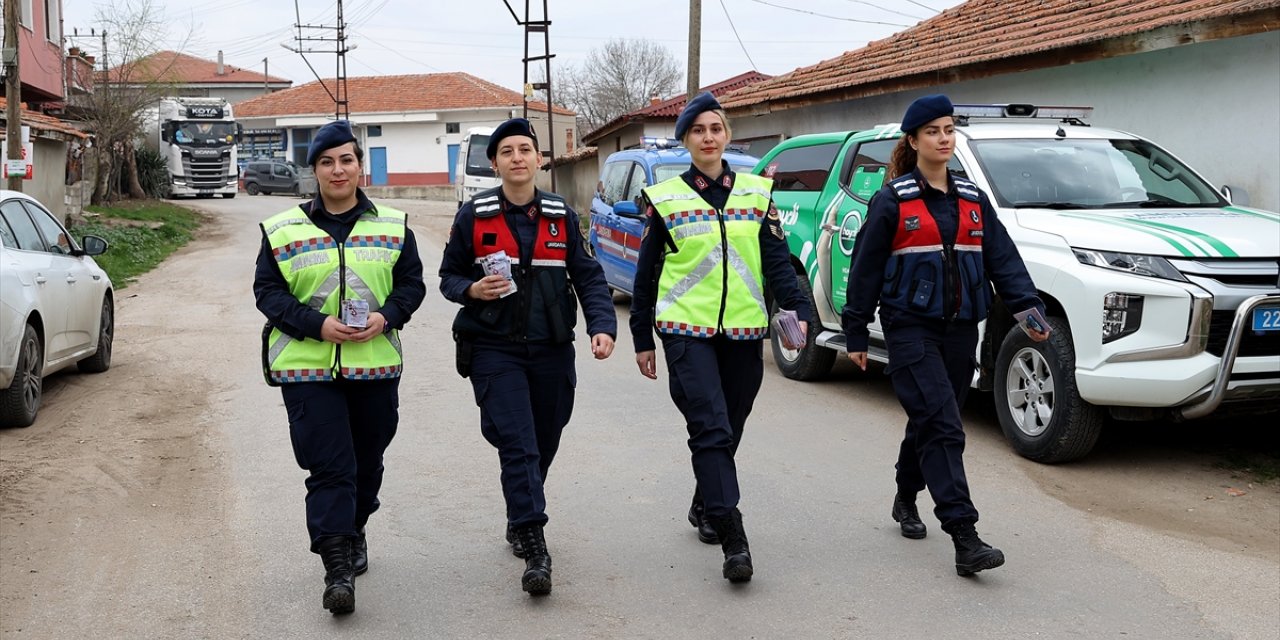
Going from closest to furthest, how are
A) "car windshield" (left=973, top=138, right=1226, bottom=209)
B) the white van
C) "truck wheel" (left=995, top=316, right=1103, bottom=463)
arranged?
"truck wheel" (left=995, top=316, right=1103, bottom=463)
"car windshield" (left=973, top=138, right=1226, bottom=209)
the white van

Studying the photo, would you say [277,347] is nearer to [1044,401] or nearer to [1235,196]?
[1044,401]

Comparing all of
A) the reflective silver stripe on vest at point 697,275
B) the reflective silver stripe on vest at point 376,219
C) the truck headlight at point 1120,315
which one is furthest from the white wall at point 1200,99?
the reflective silver stripe on vest at point 376,219

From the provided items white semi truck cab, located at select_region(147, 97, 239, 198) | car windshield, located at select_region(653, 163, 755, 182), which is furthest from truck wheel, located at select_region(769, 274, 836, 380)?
white semi truck cab, located at select_region(147, 97, 239, 198)

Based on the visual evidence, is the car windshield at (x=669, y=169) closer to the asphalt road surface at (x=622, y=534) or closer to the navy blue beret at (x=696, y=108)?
the asphalt road surface at (x=622, y=534)

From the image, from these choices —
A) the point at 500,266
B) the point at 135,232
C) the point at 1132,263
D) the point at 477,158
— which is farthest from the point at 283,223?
the point at 477,158

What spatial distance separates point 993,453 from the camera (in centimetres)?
758

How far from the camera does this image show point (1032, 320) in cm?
541

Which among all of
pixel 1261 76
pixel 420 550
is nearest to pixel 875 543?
pixel 420 550

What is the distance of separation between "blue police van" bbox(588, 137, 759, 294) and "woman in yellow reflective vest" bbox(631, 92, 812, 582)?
745 centimetres

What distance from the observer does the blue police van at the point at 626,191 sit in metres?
13.2

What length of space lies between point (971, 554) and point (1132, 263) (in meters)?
2.44

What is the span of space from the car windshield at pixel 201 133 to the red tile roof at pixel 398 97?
1544cm

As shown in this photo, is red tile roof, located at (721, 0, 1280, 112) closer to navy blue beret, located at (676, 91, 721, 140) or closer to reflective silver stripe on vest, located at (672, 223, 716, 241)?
navy blue beret, located at (676, 91, 721, 140)

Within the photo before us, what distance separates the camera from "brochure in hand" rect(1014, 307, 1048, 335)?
540 centimetres
